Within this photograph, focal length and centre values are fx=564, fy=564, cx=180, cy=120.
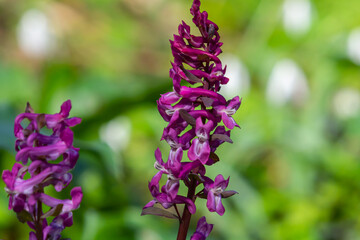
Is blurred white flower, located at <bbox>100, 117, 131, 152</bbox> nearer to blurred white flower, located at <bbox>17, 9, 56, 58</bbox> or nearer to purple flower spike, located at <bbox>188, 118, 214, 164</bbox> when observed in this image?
blurred white flower, located at <bbox>17, 9, 56, 58</bbox>

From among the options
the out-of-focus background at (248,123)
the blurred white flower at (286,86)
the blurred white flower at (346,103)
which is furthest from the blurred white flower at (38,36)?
the blurred white flower at (346,103)

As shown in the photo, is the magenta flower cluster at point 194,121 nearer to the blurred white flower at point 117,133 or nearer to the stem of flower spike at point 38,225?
the stem of flower spike at point 38,225

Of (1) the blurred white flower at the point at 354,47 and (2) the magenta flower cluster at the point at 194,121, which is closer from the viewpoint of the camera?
(2) the magenta flower cluster at the point at 194,121

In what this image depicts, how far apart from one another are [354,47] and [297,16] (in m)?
0.76

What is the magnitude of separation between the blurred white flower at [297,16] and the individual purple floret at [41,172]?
406 centimetres

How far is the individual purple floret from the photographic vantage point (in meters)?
0.65

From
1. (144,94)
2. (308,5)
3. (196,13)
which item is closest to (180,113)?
(196,13)

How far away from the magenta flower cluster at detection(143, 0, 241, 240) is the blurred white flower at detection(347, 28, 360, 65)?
325cm

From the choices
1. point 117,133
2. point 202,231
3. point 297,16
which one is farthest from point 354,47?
point 202,231

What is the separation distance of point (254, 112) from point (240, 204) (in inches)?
39.8

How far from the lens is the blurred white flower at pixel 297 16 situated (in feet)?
14.8

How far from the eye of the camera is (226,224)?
2980mm

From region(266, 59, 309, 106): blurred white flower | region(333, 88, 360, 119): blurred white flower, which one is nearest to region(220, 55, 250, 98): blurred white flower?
region(266, 59, 309, 106): blurred white flower

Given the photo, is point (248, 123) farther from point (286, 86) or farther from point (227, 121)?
point (227, 121)
